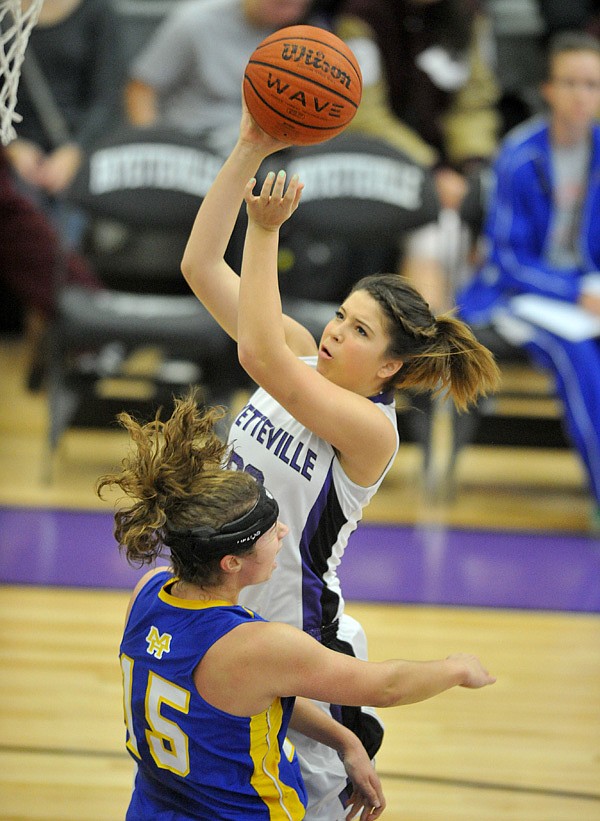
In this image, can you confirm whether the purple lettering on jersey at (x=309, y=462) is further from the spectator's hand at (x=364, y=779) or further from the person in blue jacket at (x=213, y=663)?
the spectator's hand at (x=364, y=779)

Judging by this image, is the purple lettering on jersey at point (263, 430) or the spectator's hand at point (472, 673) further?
the purple lettering on jersey at point (263, 430)

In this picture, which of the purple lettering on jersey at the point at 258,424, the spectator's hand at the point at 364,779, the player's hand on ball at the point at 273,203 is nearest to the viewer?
the player's hand on ball at the point at 273,203

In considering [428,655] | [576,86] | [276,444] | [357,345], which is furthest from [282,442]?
[576,86]

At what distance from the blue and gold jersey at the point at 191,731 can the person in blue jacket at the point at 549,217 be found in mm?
3625

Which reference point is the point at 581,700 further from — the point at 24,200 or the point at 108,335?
the point at 24,200

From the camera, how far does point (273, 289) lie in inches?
85.4

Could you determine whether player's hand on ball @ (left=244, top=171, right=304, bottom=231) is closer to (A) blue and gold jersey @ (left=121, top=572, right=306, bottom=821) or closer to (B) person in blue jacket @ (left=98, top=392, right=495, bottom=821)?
(B) person in blue jacket @ (left=98, top=392, right=495, bottom=821)

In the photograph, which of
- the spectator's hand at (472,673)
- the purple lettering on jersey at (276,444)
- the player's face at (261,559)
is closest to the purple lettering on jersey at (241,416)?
the purple lettering on jersey at (276,444)

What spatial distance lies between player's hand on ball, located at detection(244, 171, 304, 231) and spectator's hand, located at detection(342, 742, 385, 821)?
3.34ft

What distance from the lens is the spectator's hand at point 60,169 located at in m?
6.48

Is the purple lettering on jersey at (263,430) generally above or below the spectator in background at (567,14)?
above

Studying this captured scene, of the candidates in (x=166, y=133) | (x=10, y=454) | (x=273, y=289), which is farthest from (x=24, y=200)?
(x=273, y=289)

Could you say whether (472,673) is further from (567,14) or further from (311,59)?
(567,14)

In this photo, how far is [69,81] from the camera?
22.6ft
